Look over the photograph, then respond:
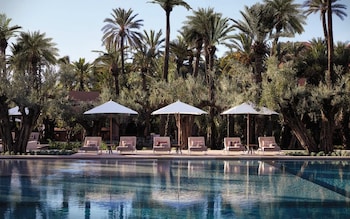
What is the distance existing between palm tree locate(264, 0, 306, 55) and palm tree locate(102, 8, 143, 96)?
1592 cm

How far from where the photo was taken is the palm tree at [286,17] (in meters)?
32.6

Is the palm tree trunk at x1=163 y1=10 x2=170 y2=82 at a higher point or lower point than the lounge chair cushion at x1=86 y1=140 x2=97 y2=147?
higher

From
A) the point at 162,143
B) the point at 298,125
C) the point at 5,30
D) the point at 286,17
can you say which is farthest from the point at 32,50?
the point at 298,125

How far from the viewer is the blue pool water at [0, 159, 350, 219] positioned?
9.48m

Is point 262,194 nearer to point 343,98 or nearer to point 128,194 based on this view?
point 128,194

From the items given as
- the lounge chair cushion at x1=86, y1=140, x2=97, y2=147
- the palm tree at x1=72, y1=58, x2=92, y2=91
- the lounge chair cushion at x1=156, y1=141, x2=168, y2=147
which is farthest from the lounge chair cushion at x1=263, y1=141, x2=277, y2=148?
the palm tree at x1=72, y1=58, x2=92, y2=91

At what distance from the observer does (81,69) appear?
58344 millimetres

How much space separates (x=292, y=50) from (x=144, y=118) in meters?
15.2

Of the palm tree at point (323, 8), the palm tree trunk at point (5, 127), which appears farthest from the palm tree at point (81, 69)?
the palm tree trunk at point (5, 127)

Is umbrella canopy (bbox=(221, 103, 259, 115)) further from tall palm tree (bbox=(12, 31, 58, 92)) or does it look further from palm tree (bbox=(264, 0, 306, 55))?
tall palm tree (bbox=(12, 31, 58, 92))

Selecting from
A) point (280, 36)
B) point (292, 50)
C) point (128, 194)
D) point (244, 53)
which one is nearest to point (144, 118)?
point (244, 53)

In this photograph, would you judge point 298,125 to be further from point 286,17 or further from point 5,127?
point 5,127

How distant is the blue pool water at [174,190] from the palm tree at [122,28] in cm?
2674

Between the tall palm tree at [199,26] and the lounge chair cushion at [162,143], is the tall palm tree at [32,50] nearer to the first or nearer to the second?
the tall palm tree at [199,26]
